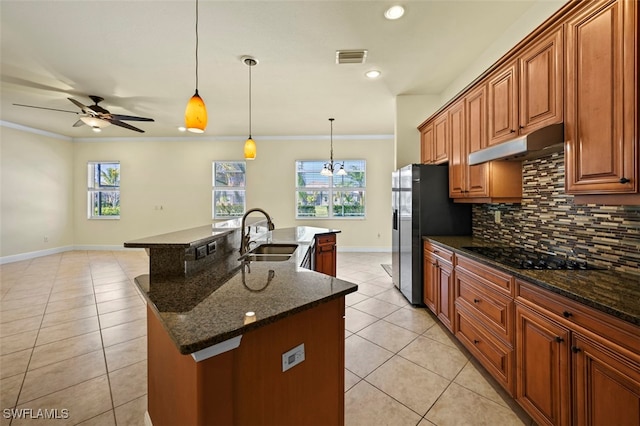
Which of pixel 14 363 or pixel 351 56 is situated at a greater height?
pixel 351 56

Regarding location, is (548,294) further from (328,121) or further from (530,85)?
(328,121)

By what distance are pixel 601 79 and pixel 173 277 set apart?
255cm

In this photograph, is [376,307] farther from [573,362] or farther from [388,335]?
[573,362]

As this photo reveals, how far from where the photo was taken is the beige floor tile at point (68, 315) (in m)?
2.82

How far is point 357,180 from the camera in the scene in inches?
265

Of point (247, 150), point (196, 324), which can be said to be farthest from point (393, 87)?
point (196, 324)

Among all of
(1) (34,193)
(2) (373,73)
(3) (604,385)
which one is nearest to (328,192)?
(2) (373,73)

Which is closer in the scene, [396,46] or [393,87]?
[396,46]

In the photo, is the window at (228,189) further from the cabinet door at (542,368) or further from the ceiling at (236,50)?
the cabinet door at (542,368)

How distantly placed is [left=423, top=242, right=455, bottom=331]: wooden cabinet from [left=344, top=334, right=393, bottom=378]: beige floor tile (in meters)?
0.73

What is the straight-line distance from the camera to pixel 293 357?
42.6 inches

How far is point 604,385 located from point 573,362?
0.13 m

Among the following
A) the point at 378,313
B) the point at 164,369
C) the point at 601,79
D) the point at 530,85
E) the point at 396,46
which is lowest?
the point at 378,313

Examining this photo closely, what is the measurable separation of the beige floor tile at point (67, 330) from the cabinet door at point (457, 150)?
407cm
